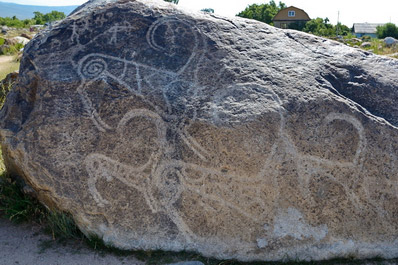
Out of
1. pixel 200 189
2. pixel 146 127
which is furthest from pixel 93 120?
pixel 200 189

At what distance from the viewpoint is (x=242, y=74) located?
3.18 meters

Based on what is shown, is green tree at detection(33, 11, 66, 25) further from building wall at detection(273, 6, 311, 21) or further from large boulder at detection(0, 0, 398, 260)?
large boulder at detection(0, 0, 398, 260)

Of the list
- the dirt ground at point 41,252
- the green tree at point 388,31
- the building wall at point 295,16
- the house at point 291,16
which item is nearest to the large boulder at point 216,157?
the dirt ground at point 41,252

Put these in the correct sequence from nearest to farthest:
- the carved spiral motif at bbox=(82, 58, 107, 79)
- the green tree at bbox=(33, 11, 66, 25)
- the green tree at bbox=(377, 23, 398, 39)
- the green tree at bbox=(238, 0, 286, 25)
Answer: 1. the carved spiral motif at bbox=(82, 58, 107, 79)
2. the green tree at bbox=(377, 23, 398, 39)
3. the green tree at bbox=(238, 0, 286, 25)
4. the green tree at bbox=(33, 11, 66, 25)

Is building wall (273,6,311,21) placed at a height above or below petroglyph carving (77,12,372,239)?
above

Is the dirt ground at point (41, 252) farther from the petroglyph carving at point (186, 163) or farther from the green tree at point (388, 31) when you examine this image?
the green tree at point (388, 31)

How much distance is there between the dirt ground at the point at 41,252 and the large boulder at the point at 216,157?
146mm

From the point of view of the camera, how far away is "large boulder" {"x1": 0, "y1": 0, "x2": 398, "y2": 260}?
9.81ft

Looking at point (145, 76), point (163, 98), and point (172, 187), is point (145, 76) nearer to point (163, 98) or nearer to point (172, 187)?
point (163, 98)

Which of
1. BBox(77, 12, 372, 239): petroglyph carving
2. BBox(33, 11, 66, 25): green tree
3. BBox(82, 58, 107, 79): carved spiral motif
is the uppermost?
BBox(33, 11, 66, 25): green tree

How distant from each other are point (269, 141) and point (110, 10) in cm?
165

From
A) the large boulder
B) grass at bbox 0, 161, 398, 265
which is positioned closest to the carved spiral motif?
the large boulder

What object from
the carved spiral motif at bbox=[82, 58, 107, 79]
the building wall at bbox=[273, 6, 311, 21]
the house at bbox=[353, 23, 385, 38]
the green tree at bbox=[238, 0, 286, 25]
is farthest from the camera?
the house at bbox=[353, 23, 385, 38]

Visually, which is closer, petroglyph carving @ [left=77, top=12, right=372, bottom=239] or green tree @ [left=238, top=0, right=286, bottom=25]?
petroglyph carving @ [left=77, top=12, right=372, bottom=239]
